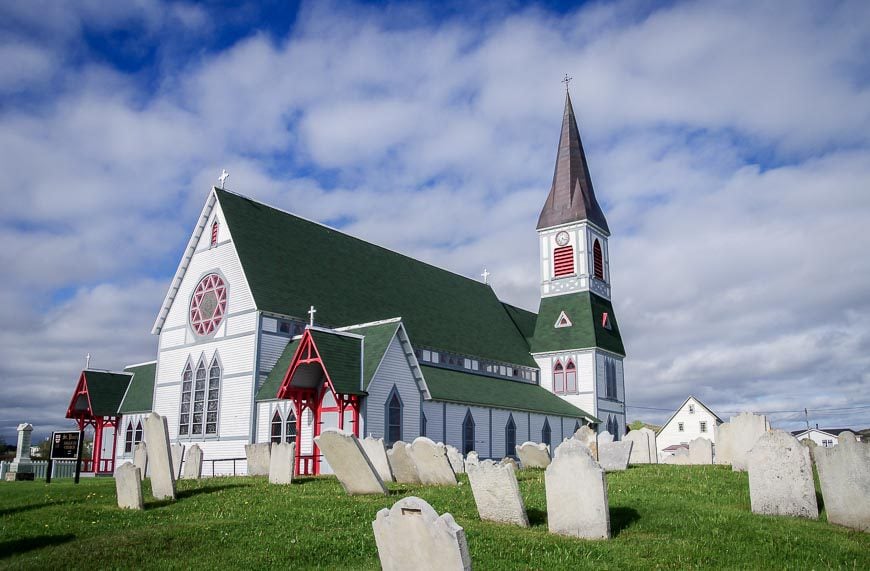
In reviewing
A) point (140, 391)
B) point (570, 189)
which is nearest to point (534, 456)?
point (140, 391)

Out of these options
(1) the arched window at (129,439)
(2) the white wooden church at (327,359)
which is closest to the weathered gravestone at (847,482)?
(2) the white wooden church at (327,359)

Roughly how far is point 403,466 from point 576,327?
3083cm

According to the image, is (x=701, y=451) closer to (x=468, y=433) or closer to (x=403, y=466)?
(x=468, y=433)

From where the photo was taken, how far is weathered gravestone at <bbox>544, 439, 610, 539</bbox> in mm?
12375

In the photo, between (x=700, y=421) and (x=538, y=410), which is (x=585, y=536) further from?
(x=700, y=421)

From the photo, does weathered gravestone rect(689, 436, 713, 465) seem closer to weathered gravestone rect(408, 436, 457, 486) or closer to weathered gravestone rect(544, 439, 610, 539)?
weathered gravestone rect(408, 436, 457, 486)

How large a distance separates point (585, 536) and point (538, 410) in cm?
2911

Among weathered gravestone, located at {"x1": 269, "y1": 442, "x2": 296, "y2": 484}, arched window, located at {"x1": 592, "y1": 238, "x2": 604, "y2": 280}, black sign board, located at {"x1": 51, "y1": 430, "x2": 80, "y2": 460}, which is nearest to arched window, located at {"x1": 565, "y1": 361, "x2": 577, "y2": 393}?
arched window, located at {"x1": 592, "y1": 238, "x2": 604, "y2": 280}

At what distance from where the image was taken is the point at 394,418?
30.0m

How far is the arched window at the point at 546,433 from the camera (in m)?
41.9

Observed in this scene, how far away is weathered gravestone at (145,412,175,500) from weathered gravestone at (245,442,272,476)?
678cm

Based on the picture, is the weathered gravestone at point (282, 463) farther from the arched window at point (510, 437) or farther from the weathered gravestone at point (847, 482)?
the arched window at point (510, 437)

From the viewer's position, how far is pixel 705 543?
462 inches

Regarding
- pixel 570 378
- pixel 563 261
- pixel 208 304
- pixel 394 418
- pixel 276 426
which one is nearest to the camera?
pixel 394 418
